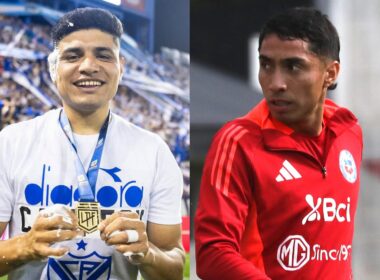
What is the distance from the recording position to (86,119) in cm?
288

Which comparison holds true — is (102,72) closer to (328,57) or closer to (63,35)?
(63,35)

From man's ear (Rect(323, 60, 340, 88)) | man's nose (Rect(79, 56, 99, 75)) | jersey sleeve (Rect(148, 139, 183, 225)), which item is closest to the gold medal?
jersey sleeve (Rect(148, 139, 183, 225))

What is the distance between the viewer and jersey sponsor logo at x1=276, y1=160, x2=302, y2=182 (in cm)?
297

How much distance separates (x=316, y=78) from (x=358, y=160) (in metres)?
0.39

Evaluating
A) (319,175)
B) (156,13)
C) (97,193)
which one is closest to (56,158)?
(97,193)

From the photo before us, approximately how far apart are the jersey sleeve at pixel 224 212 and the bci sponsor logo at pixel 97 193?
0.79 feet

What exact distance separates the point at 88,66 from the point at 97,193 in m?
0.42

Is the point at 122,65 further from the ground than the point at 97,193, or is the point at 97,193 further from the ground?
the point at 122,65

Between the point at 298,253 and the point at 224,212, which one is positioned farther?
the point at 298,253

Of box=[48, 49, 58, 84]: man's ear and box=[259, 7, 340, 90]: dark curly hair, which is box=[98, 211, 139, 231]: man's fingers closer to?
box=[48, 49, 58, 84]: man's ear

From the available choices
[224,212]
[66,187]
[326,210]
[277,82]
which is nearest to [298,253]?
[326,210]

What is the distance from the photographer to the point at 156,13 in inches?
114

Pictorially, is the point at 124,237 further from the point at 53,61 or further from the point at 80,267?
the point at 53,61

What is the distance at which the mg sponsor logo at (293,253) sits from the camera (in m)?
2.97
